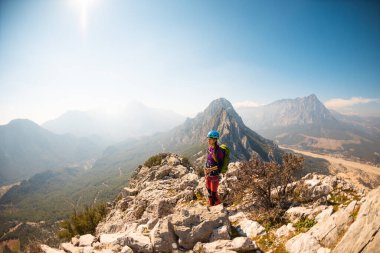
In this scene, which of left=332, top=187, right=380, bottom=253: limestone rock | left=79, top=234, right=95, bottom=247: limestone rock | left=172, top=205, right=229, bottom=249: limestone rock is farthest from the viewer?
left=79, top=234, right=95, bottom=247: limestone rock

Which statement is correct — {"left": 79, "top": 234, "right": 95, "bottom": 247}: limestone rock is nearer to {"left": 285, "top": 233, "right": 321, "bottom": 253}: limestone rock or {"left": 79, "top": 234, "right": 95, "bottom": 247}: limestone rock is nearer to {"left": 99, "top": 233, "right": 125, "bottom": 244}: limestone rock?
{"left": 99, "top": 233, "right": 125, "bottom": 244}: limestone rock

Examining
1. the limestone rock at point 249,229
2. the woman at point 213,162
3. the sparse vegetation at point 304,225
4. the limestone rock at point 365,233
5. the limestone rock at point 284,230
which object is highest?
the woman at point 213,162

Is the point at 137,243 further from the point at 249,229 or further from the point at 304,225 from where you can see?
the point at 304,225

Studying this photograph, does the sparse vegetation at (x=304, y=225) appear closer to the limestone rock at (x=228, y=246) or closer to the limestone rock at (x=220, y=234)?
the limestone rock at (x=228, y=246)

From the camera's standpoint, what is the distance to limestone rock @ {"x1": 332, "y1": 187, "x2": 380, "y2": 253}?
6891mm

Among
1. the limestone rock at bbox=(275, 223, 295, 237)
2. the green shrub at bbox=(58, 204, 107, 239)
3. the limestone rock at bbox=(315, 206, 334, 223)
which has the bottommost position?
the green shrub at bbox=(58, 204, 107, 239)

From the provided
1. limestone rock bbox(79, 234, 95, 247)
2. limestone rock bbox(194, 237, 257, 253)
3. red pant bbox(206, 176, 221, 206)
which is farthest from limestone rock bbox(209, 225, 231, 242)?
limestone rock bbox(79, 234, 95, 247)

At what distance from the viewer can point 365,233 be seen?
7402 mm

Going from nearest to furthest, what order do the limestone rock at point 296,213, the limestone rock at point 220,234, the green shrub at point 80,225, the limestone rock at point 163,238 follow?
the limestone rock at point 163,238 → the limestone rock at point 220,234 → the limestone rock at point 296,213 → the green shrub at point 80,225

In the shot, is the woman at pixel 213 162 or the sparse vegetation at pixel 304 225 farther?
the woman at pixel 213 162

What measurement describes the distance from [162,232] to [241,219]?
5.56m

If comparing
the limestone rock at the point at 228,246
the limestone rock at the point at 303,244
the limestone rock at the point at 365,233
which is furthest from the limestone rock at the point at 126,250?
the limestone rock at the point at 365,233

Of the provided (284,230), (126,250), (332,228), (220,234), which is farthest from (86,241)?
(332,228)

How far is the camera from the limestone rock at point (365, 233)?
22.6ft
